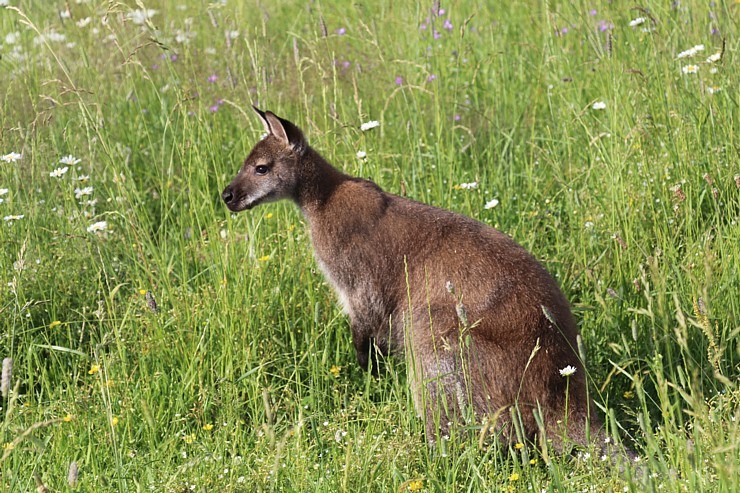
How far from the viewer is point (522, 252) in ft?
15.1

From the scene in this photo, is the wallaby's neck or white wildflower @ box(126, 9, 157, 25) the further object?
the wallaby's neck

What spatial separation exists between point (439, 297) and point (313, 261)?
107 centimetres

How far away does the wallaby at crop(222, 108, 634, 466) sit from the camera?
163 inches

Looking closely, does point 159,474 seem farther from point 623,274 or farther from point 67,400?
point 623,274

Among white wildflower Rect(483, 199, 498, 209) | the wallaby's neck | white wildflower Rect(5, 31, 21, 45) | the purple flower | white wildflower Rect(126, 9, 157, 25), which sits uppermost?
white wildflower Rect(126, 9, 157, 25)

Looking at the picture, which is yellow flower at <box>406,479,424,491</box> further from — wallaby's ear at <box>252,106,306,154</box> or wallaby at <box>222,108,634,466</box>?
wallaby's ear at <box>252,106,306,154</box>

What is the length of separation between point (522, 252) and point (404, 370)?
85 cm

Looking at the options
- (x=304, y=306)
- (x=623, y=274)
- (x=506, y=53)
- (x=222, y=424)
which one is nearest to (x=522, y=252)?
(x=623, y=274)

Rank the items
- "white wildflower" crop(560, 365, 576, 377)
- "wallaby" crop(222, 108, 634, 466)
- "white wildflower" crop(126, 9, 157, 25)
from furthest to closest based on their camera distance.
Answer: "white wildflower" crop(126, 9, 157, 25)
"wallaby" crop(222, 108, 634, 466)
"white wildflower" crop(560, 365, 576, 377)

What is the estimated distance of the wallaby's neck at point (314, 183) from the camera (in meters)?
5.34

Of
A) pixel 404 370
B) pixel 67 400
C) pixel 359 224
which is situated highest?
pixel 359 224

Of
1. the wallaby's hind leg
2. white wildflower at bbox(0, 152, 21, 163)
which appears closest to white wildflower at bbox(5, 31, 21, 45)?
white wildflower at bbox(0, 152, 21, 163)

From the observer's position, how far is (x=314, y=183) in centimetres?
538

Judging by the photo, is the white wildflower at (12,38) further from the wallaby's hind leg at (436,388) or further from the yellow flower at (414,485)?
the yellow flower at (414,485)
